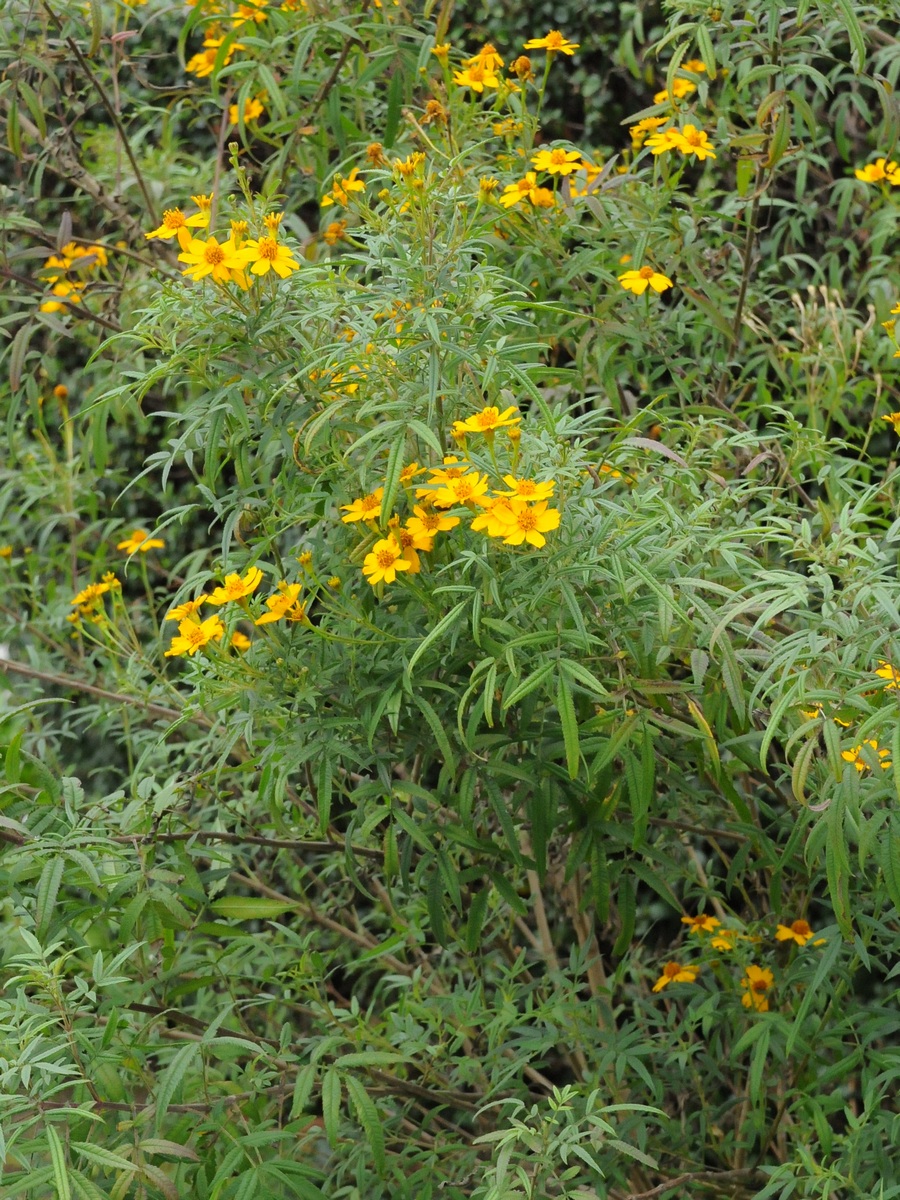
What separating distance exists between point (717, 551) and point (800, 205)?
1.19 meters

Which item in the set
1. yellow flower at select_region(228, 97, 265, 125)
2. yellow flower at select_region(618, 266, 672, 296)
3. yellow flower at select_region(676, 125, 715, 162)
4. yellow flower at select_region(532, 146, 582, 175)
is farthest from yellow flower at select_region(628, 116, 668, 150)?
yellow flower at select_region(228, 97, 265, 125)

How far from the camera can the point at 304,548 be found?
68.3 inches

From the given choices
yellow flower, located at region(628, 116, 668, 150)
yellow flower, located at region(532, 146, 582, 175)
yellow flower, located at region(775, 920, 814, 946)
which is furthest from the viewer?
yellow flower, located at region(628, 116, 668, 150)

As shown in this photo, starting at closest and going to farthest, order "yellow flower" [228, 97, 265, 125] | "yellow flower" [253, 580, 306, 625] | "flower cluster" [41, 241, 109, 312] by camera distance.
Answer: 1. "yellow flower" [253, 580, 306, 625]
2. "flower cluster" [41, 241, 109, 312]
3. "yellow flower" [228, 97, 265, 125]

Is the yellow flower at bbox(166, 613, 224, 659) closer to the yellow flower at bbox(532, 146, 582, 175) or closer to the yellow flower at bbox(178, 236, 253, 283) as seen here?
the yellow flower at bbox(178, 236, 253, 283)

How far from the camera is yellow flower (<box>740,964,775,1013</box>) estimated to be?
6.14 feet

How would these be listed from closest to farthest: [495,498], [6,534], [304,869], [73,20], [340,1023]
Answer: [495,498]
[340,1023]
[304,869]
[73,20]
[6,534]

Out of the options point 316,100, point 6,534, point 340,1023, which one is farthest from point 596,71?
point 340,1023

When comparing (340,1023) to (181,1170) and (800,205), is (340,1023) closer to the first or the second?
(181,1170)

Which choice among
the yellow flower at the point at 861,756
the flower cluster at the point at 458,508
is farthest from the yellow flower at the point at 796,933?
the flower cluster at the point at 458,508

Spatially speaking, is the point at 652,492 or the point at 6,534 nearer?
the point at 652,492

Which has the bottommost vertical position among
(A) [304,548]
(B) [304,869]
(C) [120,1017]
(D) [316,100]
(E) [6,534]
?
(E) [6,534]

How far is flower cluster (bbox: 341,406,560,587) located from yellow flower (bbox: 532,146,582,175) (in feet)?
1.98

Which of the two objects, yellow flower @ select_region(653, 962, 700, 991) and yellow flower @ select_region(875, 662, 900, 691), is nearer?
yellow flower @ select_region(875, 662, 900, 691)
